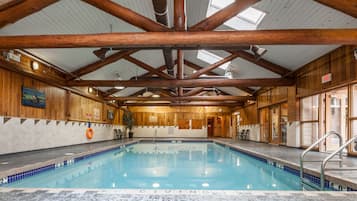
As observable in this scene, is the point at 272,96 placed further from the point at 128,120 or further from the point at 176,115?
Result: the point at 128,120

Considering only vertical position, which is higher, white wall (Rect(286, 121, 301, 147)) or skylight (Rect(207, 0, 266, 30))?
skylight (Rect(207, 0, 266, 30))

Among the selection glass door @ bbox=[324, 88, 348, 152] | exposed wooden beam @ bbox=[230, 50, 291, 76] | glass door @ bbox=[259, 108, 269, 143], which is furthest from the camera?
glass door @ bbox=[259, 108, 269, 143]

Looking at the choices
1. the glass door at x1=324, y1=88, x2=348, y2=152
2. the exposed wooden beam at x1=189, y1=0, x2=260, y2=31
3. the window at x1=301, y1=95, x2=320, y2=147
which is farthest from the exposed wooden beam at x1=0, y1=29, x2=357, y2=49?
the window at x1=301, y1=95, x2=320, y2=147

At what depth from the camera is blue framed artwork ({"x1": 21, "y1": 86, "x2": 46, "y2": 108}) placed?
7225 millimetres

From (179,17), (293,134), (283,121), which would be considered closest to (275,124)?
(283,121)

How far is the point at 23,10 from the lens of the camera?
4543mm

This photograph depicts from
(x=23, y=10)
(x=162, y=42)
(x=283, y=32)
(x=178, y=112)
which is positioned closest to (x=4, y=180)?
(x=23, y=10)

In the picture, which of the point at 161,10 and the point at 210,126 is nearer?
the point at 161,10

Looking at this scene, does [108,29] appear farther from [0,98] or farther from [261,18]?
[261,18]

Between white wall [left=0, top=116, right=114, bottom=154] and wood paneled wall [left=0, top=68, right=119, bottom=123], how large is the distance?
0.70 feet

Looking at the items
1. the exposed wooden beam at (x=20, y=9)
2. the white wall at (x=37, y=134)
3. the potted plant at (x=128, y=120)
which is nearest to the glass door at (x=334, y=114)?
the exposed wooden beam at (x=20, y=9)

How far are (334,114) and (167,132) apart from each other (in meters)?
12.9

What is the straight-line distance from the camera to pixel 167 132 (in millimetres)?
19484

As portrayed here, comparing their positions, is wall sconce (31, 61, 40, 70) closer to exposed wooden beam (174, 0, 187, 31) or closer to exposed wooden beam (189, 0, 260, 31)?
exposed wooden beam (174, 0, 187, 31)
